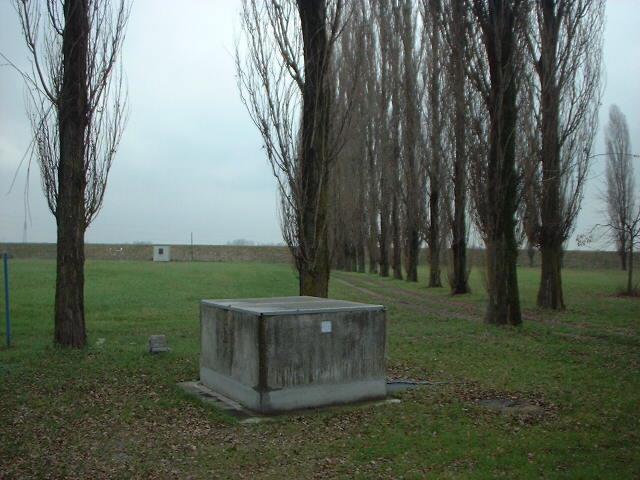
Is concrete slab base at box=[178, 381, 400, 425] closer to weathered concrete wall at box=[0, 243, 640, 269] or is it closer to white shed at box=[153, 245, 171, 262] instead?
weathered concrete wall at box=[0, 243, 640, 269]

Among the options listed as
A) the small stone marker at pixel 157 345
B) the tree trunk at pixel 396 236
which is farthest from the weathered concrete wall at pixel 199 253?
the small stone marker at pixel 157 345

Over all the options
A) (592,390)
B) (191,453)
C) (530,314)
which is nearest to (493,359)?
(592,390)

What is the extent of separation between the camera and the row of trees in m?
10.9

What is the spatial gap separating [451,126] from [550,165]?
4000 mm

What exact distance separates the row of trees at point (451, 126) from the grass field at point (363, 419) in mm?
2898

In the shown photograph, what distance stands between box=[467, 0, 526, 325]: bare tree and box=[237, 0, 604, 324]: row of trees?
Answer: 0.03 metres

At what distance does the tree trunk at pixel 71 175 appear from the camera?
1098cm

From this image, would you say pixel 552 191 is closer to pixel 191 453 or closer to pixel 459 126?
pixel 459 126

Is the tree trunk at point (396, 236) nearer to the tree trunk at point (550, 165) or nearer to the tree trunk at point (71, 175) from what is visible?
the tree trunk at point (550, 165)

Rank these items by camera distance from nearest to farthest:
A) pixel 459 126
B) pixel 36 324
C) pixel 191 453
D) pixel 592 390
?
→ 1. pixel 191 453
2. pixel 592 390
3. pixel 36 324
4. pixel 459 126

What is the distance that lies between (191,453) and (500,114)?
11.1 meters

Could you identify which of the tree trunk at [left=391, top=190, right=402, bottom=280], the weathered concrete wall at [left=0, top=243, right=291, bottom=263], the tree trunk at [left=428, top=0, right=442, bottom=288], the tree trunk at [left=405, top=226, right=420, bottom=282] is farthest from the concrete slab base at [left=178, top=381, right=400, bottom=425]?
the weathered concrete wall at [left=0, top=243, right=291, bottom=263]

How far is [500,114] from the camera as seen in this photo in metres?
14.5

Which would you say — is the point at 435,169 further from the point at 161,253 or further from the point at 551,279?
the point at 161,253
